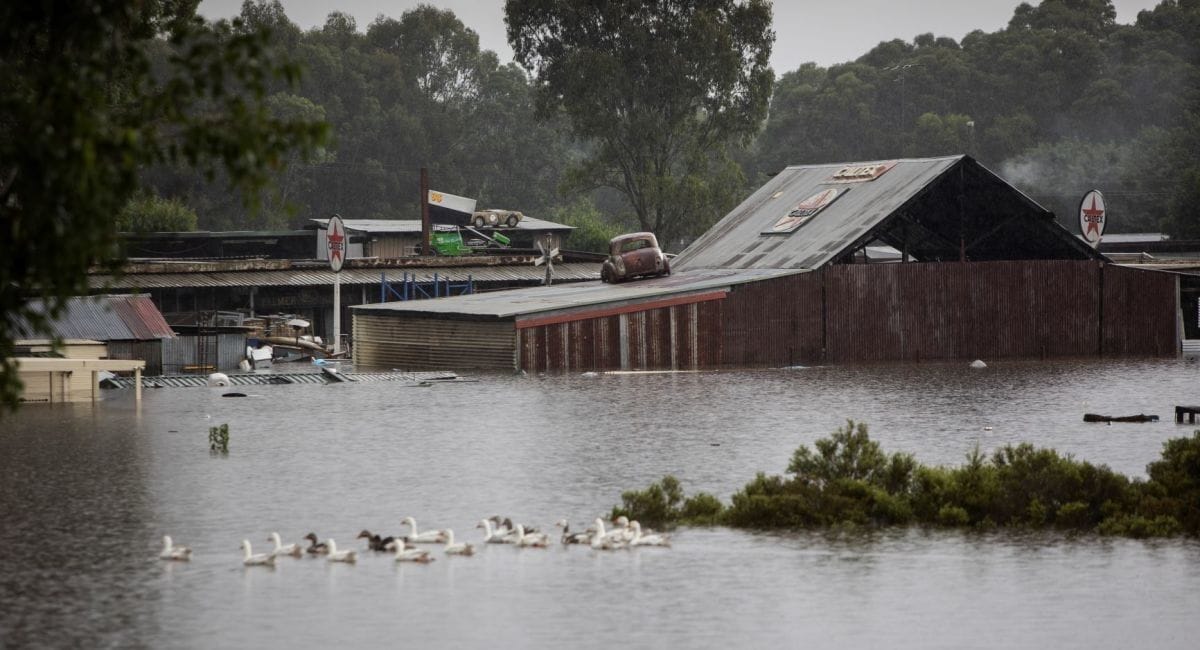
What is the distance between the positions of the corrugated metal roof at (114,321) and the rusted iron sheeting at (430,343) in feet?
26.7

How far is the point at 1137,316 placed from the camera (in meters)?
63.2

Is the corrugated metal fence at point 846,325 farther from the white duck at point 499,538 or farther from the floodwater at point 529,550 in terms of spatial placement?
the white duck at point 499,538

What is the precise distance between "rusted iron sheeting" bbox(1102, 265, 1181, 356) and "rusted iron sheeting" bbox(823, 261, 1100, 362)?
0.54m

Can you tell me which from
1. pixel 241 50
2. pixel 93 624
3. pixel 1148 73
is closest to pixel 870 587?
pixel 93 624

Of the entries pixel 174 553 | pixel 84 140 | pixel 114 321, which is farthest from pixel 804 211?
pixel 84 140

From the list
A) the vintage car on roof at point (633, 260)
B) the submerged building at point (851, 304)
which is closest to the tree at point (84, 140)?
the submerged building at point (851, 304)

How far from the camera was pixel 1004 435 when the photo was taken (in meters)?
38.4

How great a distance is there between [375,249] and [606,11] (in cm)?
1837

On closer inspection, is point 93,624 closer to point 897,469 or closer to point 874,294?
point 897,469

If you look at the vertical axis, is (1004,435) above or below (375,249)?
below

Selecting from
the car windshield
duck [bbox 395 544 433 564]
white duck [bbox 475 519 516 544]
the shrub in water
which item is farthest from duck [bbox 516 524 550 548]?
the car windshield

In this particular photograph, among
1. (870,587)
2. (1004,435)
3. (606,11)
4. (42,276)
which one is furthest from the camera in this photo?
(606,11)

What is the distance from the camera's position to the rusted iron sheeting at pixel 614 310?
184ft

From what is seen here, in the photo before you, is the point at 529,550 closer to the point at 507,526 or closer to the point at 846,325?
the point at 507,526
